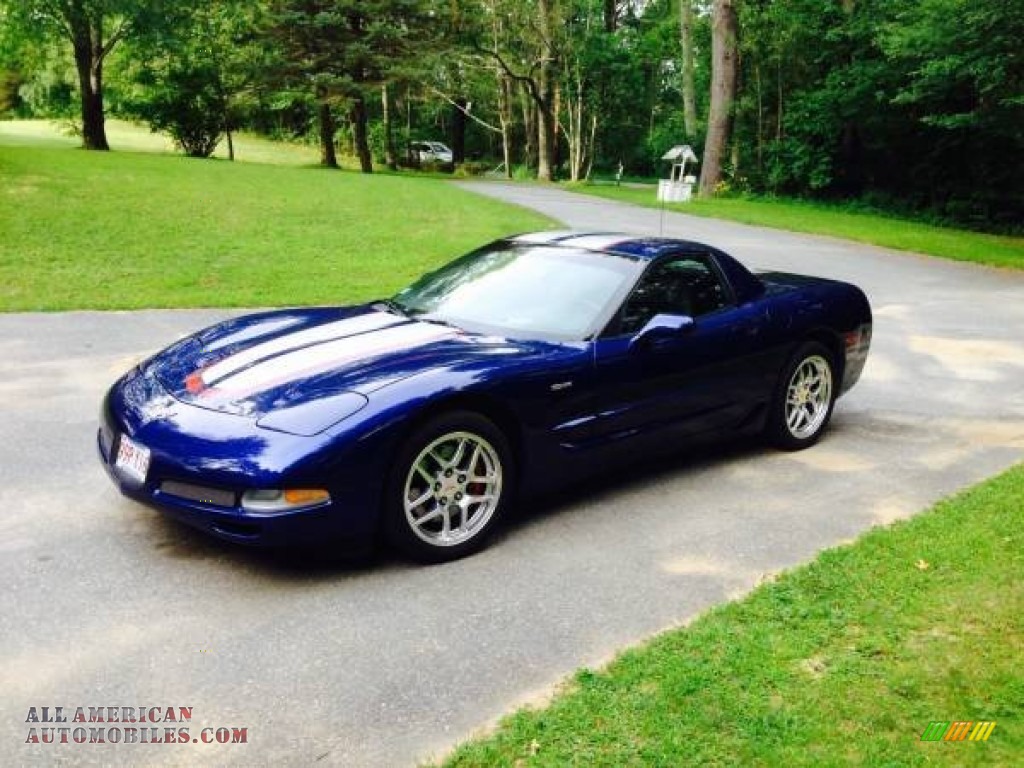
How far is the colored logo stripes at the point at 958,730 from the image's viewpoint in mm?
2760

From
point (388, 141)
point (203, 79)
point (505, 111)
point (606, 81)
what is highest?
point (606, 81)

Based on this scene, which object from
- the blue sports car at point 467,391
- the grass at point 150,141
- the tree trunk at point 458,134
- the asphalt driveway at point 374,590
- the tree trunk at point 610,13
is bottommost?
the asphalt driveway at point 374,590

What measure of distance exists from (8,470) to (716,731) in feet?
12.9

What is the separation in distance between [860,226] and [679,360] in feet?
64.9

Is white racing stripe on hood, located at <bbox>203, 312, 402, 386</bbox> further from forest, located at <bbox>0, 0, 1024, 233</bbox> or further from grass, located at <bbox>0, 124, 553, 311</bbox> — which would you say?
forest, located at <bbox>0, 0, 1024, 233</bbox>

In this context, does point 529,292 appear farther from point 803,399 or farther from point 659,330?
point 803,399

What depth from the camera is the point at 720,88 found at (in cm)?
2905

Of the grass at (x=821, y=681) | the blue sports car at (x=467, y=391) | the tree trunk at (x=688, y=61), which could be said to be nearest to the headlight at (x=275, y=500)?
the blue sports car at (x=467, y=391)

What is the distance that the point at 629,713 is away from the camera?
112 inches

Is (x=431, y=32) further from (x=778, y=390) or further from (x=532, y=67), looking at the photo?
(x=778, y=390)

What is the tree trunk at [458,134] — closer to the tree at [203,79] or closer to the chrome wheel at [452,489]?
the tree at [203,79]

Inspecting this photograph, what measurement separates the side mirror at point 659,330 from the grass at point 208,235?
6.33 meters

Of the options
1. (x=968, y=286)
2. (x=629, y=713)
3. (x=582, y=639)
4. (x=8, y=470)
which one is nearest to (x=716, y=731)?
(x=629, y=713)

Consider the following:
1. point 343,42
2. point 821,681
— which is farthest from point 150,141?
point 821,681
